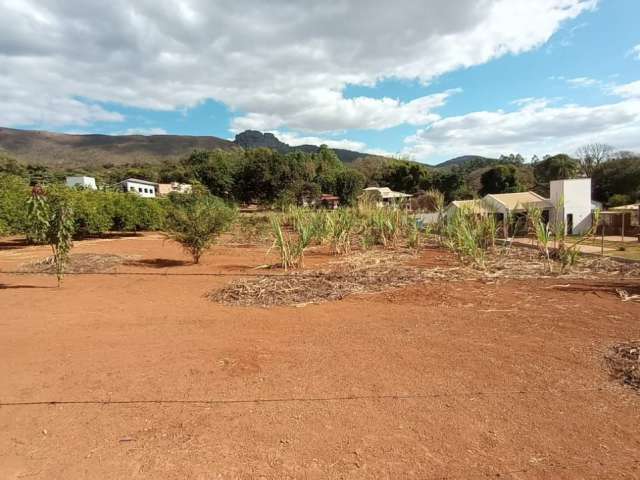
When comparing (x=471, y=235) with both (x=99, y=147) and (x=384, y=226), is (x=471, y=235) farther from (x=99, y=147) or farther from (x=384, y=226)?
(x=99, y=147)

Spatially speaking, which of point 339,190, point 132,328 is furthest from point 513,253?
point 339,190

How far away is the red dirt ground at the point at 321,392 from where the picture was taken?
7.37 ft

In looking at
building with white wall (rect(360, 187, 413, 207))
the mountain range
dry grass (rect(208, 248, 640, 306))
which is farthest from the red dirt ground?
the mountain range

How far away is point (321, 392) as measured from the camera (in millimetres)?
3051

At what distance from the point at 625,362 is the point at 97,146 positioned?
105890 millimetres

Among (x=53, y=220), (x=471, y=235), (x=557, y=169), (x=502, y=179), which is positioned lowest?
(x=471, y=235)

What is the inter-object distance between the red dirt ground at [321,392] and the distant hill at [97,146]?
259 ft

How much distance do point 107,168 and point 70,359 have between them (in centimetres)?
7665

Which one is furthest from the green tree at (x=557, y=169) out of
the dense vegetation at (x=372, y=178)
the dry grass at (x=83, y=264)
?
the dry grass at (x=83, y=264)

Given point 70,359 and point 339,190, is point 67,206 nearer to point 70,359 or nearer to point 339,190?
point 70,359

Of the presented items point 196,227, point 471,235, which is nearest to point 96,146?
point 196,227

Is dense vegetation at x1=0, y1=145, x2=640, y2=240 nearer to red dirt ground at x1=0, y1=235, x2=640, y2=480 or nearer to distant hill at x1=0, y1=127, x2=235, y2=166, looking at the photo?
red dirt ground at x1=0, y1=235, x2=640, y2=480

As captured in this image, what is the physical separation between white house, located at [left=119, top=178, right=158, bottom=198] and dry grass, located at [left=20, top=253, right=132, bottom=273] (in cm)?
3617

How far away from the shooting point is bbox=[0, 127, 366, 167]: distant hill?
3081 inches
